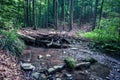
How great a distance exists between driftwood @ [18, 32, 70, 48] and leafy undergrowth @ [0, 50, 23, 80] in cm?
430

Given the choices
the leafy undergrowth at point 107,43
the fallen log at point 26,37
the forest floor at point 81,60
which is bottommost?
the forest floor at point 81,60

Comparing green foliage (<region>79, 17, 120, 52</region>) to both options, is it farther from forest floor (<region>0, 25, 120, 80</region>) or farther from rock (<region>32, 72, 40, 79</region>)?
rock (<region>32, 72, 40, 79</region>)

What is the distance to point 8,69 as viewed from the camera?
663cm

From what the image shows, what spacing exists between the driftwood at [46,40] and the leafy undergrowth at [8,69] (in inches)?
169

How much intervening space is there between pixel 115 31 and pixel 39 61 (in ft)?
22.7

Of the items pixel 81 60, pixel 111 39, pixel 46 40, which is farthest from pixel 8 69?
pixel 111 39

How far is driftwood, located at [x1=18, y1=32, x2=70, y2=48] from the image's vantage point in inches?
476

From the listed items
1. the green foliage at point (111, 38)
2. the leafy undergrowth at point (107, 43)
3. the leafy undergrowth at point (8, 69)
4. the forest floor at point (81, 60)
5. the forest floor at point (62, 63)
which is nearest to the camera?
the leafy undergrowth at point (8, 69)

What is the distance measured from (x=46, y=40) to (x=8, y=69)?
6.37m

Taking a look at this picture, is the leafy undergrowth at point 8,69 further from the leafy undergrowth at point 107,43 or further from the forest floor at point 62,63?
the leafy undergrowth at point 107,43

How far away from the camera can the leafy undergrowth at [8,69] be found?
614 cm

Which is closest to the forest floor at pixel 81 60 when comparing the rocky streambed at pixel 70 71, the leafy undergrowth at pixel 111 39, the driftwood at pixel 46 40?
the rocky streambed at pixel 70 71

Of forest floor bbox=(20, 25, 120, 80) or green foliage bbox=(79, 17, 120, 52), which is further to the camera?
green foliage bbox=(79, 17, 120, 52)

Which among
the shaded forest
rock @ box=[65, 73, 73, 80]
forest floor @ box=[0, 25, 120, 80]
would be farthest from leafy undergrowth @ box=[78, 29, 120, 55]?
rock @ box=[65, 73, 73, 80]
